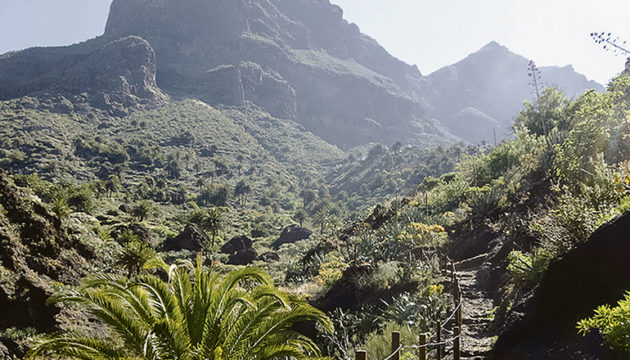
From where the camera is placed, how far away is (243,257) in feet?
129

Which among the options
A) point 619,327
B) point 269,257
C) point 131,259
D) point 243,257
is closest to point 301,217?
point 269,257

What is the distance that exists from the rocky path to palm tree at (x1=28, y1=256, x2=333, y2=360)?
2.38m

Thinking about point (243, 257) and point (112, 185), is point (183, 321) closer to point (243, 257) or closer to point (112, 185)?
point (243, 257)

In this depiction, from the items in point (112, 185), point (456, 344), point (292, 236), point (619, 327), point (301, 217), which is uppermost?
point (112, 185)

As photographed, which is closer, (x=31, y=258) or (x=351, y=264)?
(x=31, y=258)

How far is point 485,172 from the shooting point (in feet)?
59.0

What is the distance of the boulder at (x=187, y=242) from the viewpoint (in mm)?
36094

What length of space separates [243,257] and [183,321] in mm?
35097

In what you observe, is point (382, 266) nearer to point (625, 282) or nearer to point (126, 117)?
point (625, 282)

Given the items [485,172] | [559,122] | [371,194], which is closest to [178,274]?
[485,172]

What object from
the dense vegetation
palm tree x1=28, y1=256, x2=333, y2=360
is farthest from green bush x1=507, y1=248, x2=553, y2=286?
palm tree x1=28, y1=256, x2=333, y2=360

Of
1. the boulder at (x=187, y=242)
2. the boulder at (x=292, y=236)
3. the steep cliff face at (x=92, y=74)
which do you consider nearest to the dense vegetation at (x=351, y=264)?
the boulder at (x=187, y=242)

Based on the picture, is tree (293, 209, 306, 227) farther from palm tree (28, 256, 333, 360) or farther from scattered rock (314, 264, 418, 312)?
palm tree (28, 256, 333, 360)

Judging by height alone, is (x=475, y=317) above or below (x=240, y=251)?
above
